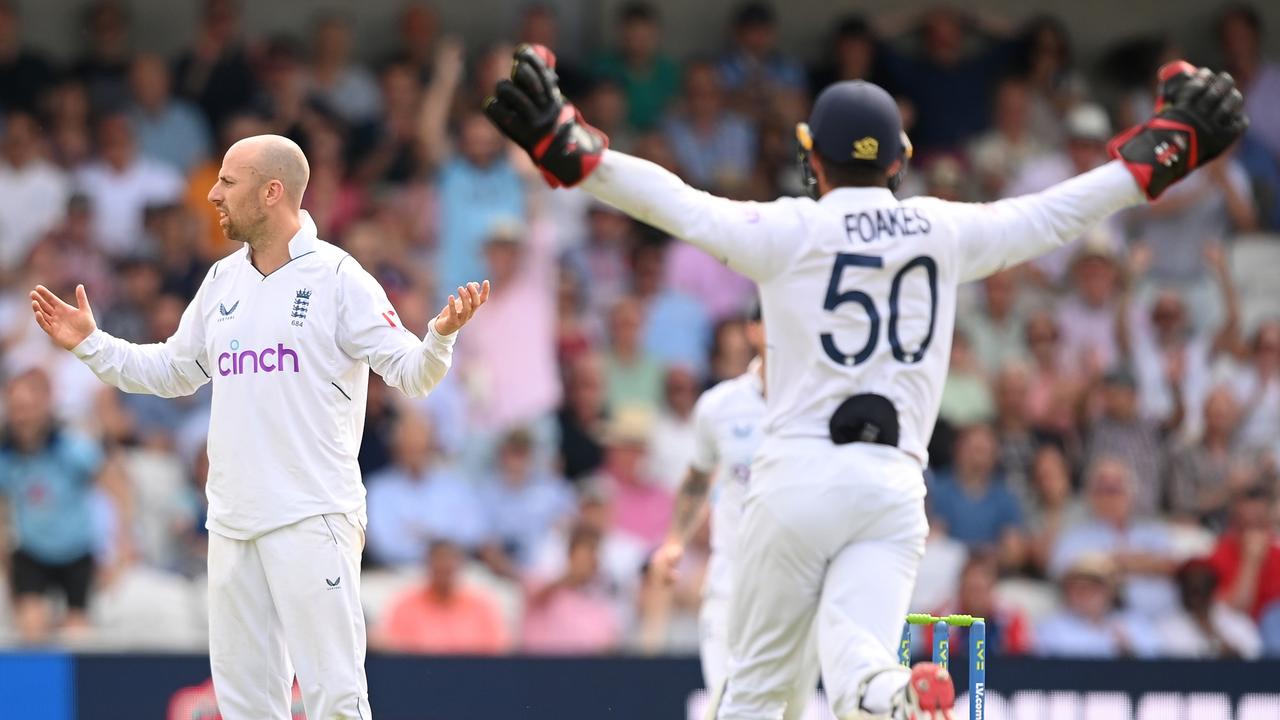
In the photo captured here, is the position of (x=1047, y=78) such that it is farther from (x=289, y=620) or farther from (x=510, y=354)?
(x=289, y=620)

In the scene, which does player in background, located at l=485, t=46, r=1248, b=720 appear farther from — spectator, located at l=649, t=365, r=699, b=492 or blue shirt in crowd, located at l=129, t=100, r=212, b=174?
blue shirt in crowd, located at l=129, t=100, r=212, b=174

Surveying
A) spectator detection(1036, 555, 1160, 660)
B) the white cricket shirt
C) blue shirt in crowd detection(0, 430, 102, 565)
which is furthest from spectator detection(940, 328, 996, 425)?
blue shirt in crowd detection(0, 430, 102, 565)

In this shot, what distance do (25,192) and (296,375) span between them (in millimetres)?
7728

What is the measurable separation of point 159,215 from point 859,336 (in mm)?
8561

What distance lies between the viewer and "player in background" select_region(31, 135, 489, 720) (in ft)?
23.4

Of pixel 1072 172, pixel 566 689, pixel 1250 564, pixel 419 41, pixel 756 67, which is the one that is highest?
pixel 419 41

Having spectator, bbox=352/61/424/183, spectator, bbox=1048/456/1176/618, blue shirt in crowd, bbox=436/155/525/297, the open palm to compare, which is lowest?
spectator, bbox=1048/456/1176/618

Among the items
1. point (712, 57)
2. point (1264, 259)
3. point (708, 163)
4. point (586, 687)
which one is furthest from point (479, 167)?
point (1264, 259)

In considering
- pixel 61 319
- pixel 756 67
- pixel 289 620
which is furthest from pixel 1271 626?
pixel 61 319

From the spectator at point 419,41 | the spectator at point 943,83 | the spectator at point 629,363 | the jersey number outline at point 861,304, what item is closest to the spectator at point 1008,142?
the spectator at point 943,83

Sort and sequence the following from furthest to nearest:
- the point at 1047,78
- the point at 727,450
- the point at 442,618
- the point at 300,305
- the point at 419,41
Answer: the point at 1047,78 < the point at 419,41 < the point at 442,618 < the point at 727,450 < the point at 300,305

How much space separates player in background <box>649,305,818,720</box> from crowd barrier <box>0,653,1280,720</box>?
1104mm

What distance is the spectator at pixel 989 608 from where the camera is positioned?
1248 cm

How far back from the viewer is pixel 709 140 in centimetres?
1554
